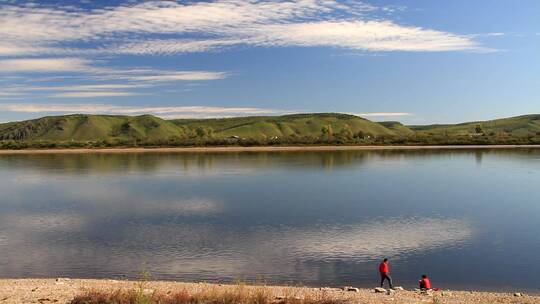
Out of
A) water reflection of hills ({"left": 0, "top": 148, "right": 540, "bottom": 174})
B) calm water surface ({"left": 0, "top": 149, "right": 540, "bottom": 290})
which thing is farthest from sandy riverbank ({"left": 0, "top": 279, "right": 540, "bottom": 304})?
water reflection of hills ({"left": 0, "top": 148, "right": 540, "bottom": 174})

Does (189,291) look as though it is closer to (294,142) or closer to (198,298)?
(198,298)

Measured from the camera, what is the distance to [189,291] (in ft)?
61.0

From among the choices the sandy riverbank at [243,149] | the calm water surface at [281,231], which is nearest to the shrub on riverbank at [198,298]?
the calm water surface at [281,231]

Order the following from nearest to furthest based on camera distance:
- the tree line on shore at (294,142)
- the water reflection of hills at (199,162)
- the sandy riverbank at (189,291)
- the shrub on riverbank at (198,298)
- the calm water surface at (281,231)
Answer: the shrub on riverbank at (198,298), the sandy riverbank at (189,291), the calm water surface at (281,231), the water reflection of hills at (199,162), the tree line on shore at (294,142)

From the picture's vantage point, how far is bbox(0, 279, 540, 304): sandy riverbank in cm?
1747

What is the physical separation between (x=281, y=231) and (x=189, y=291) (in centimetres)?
1380

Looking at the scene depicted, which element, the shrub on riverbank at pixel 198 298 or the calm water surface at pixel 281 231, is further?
the calm water surface at pixel 281 231

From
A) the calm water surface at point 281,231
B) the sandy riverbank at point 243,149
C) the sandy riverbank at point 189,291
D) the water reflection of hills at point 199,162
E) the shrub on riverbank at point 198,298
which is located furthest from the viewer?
the sandy riverbank at point 243,149

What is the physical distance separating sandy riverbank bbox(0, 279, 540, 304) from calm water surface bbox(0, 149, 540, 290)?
2.23 metres

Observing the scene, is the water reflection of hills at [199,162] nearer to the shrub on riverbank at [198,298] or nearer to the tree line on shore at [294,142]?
the tree line on shore at [294,142]

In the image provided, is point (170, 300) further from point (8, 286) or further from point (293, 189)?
point (293, 189)

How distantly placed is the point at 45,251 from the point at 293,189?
2949 cm

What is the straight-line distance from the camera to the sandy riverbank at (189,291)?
57.3 ft

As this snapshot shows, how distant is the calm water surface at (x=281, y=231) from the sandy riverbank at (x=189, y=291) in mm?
2226
